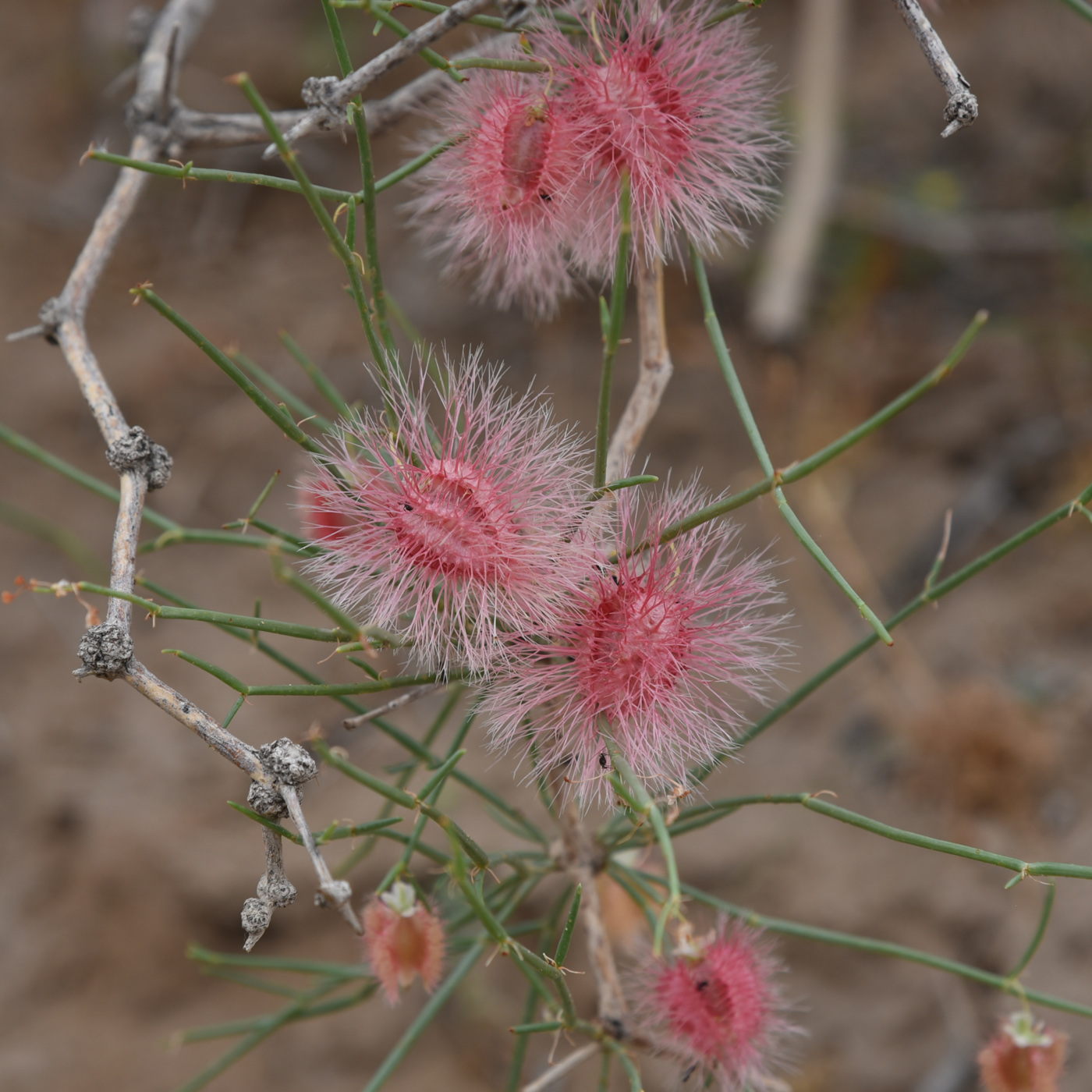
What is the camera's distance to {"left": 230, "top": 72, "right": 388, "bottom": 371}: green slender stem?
521 millimetres

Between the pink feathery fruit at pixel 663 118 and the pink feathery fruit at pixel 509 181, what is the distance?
0.06ft

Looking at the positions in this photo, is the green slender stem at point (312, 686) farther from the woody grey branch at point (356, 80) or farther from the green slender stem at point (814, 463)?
the woody grey branch at point (356, 80)

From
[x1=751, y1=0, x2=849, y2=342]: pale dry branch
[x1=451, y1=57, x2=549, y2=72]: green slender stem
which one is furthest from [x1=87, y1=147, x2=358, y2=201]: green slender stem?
[x1=751, y1=0, x2=849, y2=342]: pale dry branch

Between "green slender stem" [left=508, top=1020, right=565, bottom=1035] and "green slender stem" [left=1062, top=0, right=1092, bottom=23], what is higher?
"green slender stem" [left=1062, top=0, right=1092, bottom=23]

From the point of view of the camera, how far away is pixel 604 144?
0.71 meters

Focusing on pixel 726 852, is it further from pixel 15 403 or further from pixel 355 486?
pixel 15 403

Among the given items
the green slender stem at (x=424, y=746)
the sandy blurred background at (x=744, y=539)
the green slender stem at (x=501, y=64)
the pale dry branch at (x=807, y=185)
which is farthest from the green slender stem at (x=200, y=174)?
the pale dry branch at (x=807, y=185)

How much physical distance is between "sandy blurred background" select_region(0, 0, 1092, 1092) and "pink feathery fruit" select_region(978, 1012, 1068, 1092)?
0.73 meters

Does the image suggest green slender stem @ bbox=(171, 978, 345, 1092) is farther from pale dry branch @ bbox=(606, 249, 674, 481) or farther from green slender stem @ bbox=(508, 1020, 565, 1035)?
pale dry branch @ bbox=(606, 249, 674, 481)

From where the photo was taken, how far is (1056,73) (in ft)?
6.94

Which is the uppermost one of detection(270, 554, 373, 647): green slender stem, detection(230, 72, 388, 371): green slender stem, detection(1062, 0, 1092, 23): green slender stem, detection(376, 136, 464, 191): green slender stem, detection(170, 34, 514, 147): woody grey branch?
detection(170, 34, 514, 147): woody grey branch

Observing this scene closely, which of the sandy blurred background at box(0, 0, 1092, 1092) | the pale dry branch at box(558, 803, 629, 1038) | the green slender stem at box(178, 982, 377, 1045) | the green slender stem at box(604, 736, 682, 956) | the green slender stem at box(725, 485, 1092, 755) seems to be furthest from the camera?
the sandy blurred background at box(0, 0, 1092, 1092)

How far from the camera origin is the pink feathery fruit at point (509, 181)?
2.31 ft

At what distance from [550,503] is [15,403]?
5.97 ft
